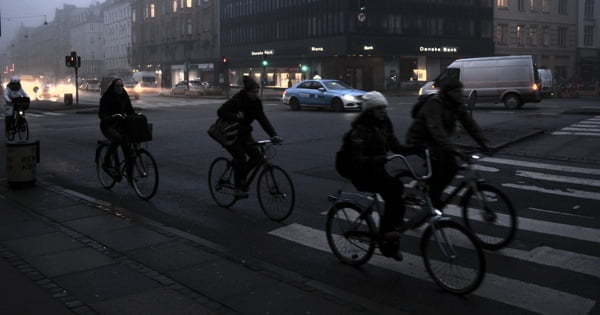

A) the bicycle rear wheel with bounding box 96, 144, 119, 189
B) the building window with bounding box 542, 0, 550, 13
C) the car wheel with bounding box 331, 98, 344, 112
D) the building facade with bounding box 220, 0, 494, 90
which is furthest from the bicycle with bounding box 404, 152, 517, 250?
the building window with bounding box 542, 0, 550, 13

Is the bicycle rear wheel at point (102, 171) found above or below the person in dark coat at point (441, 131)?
below

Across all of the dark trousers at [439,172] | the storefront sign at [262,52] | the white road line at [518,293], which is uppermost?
the storefront sign at [262,52]

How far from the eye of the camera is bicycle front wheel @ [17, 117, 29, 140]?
16.7m

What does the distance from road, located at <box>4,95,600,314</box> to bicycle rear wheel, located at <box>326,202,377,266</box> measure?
123 millimetres

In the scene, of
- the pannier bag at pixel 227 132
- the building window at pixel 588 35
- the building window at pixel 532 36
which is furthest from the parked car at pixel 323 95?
the building window at pixel 588 35

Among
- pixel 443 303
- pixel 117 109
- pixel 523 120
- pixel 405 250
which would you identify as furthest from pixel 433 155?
pixel 523 120

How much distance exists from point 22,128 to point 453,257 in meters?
15.3

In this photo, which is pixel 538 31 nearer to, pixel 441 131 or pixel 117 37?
pixel 441 131

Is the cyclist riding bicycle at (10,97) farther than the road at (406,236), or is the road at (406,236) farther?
the cyclist riding bicycle at (10,97)

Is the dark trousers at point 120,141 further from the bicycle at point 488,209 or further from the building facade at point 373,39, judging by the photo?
the building facade at point 373,39

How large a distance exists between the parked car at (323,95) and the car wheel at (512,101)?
21.3ft

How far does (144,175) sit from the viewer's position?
8.87m

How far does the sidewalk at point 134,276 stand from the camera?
464cm

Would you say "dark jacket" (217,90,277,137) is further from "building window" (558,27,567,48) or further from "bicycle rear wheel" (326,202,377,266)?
"building window" (558,27,567,48)
